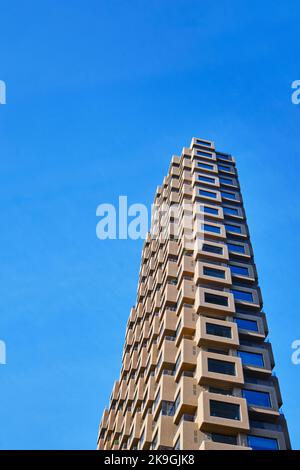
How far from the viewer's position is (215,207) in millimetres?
59125

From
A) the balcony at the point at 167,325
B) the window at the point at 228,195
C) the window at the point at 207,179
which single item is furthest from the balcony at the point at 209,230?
the window at the point at 207,179

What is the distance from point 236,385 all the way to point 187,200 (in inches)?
1063

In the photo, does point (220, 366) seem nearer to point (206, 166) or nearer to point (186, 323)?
point (186, 323)

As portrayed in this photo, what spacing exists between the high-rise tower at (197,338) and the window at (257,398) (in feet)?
0.28

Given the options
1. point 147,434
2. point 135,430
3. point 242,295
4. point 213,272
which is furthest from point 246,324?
point 135,430

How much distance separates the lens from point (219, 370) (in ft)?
131

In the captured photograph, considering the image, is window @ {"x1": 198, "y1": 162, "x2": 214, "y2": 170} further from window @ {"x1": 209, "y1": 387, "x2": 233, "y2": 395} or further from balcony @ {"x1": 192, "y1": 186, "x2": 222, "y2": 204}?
window @ {"x1": 209, "y1": 387, "x2": 233, "y2": 395}

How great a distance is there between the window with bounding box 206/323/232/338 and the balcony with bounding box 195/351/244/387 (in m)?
2.25

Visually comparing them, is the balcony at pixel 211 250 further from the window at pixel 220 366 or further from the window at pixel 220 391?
the window at pixel 220 391

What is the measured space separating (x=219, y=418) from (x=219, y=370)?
179 inches

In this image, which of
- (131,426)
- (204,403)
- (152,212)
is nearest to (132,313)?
(152,212)

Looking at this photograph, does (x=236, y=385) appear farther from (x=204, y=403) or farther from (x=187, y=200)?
(x=187, y=200)

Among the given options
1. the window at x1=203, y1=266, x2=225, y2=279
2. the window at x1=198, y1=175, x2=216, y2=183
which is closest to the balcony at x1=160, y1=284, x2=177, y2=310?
the window at x1=203, y1=266, x2=225, y2=279
